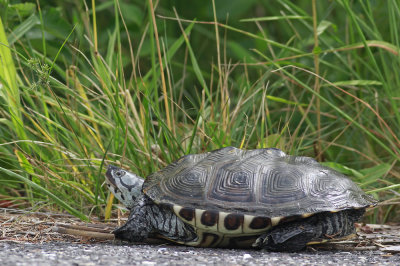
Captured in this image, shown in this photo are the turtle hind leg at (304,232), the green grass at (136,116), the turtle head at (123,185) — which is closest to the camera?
the turtle hind leg at (304,232)

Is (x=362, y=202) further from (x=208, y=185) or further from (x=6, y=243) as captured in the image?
(x=6, y=243)

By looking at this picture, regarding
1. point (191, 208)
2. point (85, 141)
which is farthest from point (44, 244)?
point (85, 141)

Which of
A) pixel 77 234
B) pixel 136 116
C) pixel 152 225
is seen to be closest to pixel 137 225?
pixel 152 225

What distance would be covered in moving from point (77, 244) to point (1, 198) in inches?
38.0

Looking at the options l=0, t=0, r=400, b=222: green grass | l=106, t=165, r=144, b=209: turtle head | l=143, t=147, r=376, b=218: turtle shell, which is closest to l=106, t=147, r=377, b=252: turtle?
l=143, t=147, r=376, b=218: turtle shell

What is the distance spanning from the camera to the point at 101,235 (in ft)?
7.26

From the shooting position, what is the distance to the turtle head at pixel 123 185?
241 cm

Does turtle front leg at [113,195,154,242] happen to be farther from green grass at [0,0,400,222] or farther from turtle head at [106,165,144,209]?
green grass at [0,0,400,222]

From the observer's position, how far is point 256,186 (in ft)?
6.99

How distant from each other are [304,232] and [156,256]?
60cm

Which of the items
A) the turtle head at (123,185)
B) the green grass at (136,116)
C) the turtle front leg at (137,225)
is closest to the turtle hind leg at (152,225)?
the turtle front leg at (137,225)

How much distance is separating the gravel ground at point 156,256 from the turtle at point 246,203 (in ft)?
0.24

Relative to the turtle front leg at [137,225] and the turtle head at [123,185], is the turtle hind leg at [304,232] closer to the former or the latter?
the turtle front leg at [137,225]

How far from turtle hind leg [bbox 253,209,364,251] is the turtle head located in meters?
0.63
